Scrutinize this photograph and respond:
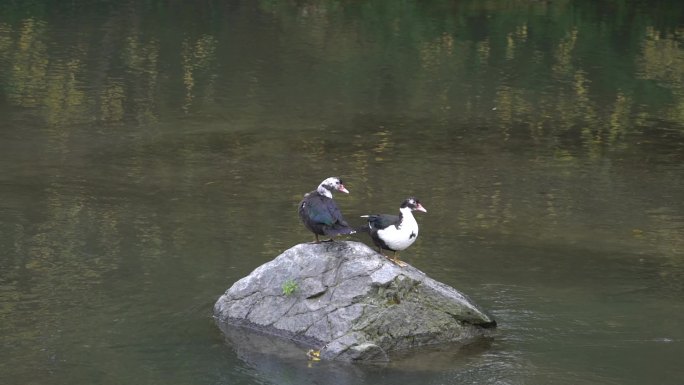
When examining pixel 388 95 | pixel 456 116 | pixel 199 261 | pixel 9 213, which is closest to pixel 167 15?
pixel 388 95

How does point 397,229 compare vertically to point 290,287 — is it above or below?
above

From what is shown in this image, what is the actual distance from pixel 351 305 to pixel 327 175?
7109mm

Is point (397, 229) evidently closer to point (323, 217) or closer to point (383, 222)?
point (383, 222)

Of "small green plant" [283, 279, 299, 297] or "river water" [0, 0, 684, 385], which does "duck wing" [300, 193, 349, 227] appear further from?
"river water" [0, 0, 684, 385]

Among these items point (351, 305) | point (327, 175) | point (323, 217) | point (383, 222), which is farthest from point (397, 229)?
point (327, 175)

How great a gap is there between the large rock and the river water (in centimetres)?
26

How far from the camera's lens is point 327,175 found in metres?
18.3

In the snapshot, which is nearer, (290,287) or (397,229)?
(290,287)

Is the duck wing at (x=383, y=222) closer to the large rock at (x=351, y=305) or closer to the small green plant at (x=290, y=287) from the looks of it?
the large rock at (x=351, y=305)

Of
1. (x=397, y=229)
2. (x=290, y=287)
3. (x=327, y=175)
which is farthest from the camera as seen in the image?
(x=327, y=175)

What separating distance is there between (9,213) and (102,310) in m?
4.03

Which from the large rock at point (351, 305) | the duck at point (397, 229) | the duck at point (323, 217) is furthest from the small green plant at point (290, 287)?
the duck at point (397, 229)

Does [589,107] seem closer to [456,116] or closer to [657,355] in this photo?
[456,116]

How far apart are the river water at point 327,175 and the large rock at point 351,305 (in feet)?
0.84
